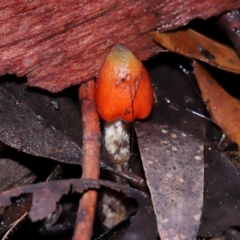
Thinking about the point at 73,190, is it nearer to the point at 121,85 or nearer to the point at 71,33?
the point at 121,85

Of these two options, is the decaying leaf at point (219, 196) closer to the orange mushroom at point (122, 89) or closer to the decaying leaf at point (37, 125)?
the orange mushroom at point (122, 89)

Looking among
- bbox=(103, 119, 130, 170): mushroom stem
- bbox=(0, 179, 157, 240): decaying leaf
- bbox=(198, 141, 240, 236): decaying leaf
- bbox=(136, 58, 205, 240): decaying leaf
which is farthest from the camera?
bbox=(103, 119, 130, 170): mushroom stem

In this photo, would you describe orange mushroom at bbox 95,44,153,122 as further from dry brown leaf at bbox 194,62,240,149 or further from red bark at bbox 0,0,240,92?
dry brown leaf at bbox 194,62,240,149

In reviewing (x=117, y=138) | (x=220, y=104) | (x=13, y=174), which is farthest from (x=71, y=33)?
(x=220, y=104)

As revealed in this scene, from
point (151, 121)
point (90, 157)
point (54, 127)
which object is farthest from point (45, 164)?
point (151, 121)

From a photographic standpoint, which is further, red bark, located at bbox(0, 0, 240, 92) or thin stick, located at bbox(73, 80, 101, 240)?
red bark, located at bbox(0, 0, 240, 92)

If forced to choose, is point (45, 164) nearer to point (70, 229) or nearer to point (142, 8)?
point (70, 229)

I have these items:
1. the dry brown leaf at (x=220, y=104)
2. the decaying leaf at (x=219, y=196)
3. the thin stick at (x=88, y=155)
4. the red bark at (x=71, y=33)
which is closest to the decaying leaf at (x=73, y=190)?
the thin stick at (x=88, y=155)

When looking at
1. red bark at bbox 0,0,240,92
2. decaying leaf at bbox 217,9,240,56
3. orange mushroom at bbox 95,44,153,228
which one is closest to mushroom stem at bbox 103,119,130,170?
orange mushroom at bbox 95,44,153,228
